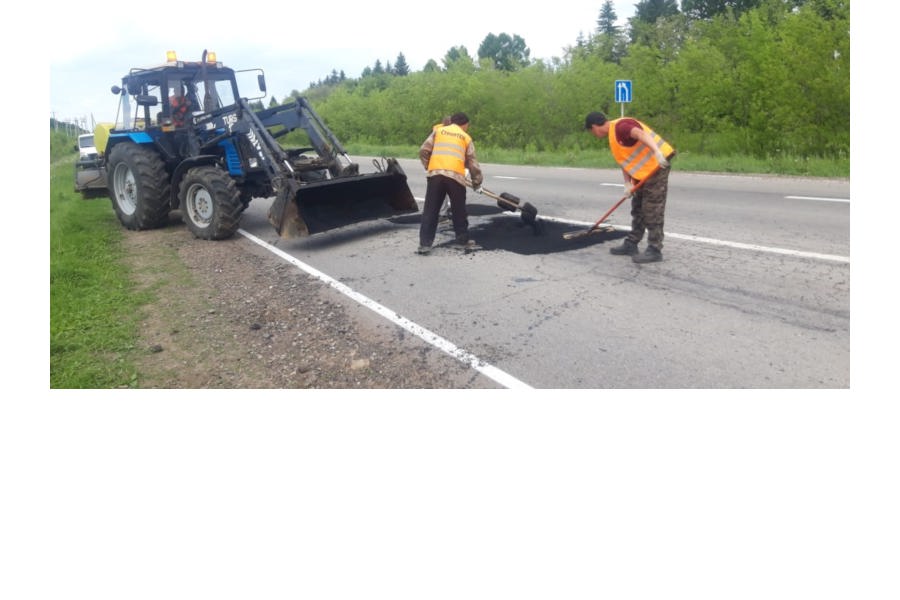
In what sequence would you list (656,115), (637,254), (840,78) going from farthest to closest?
(656,115), (840,78), (637,254)

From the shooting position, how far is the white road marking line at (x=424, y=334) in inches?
175

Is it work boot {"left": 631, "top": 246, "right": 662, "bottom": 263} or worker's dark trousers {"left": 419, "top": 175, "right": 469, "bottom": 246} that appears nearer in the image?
work boot {"left": 631, "top": 246, "right": 662, "bottom": 263}

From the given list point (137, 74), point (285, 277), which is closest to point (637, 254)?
point (285, 277)

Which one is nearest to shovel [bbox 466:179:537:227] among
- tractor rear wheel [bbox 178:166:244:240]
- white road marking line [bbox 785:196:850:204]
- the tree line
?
tractor rear wheel [bbox 178:166:244:240]

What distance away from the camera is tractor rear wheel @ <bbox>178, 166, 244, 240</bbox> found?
898cm

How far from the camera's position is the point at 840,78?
1608cm

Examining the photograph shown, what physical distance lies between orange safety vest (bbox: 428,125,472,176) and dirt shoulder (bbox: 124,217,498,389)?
6.39ft

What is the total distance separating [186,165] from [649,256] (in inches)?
253

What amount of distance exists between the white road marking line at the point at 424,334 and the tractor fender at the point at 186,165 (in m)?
2.48

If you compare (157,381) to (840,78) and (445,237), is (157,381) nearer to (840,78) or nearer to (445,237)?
(445,237)

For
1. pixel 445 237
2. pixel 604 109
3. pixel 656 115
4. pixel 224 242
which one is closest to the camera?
pixel 445 237

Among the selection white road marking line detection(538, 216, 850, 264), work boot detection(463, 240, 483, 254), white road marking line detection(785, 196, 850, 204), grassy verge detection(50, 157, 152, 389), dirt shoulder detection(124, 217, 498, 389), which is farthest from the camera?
white road marking line detection(785, 196, 850, 204)

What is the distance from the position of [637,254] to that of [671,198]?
172 inches

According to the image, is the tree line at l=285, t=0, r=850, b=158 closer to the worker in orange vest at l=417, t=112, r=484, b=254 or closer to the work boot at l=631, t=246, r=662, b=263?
the work boot at l=631, t=246, r=662, b=263
